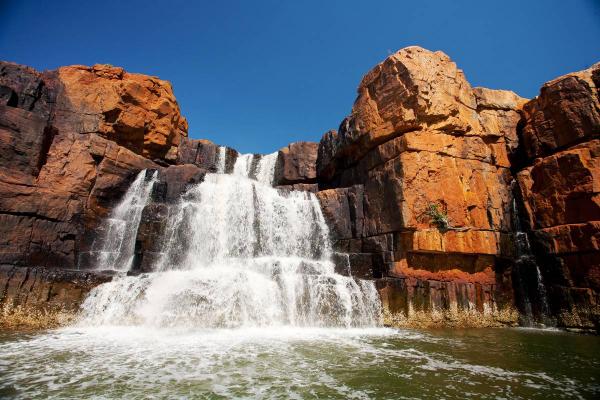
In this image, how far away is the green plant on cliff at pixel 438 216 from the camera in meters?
17.3

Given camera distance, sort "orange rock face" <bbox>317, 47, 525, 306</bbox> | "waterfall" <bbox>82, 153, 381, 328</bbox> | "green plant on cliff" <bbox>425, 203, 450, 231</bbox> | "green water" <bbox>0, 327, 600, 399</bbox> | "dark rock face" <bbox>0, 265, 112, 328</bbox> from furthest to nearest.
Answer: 1. "orange rock face" <bbox>317, 47, 525, 306</bbox>
2. "green plant on cliff" <bbox>425, 203, 450, 231</bbox>
3. "waterfall" <bbox>82, 153, 381, 328</bbox>
4. "dark rock face" <bbox>0, 265, 112, 328</bbox>
5. "green water" <bbox>0, 327, 600, 399</bbox>

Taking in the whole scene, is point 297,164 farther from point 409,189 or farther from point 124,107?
point 124,107

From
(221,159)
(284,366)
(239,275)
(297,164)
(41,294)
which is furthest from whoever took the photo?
(297,164)

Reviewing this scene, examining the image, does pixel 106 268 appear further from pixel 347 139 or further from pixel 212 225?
pixel 347 139

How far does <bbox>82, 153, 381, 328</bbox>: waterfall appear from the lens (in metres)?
12.8

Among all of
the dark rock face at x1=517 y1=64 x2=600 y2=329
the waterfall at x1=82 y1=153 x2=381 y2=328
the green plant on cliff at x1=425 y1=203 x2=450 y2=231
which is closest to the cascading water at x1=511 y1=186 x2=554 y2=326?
the dark rock face at x1=517 y1=64 x2=600 y2=329

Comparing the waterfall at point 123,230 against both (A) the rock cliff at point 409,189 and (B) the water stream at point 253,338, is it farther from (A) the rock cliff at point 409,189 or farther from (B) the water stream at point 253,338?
(A) the rock cliff at point 409,189

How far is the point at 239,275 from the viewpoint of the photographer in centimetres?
1439

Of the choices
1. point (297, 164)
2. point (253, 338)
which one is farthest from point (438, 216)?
point (297, 164)

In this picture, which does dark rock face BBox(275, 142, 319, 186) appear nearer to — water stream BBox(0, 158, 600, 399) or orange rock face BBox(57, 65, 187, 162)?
water stream BBox(0, 158, 600, 399)

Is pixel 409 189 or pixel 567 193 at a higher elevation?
pixel 409 189

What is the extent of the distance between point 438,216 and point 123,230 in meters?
16.0

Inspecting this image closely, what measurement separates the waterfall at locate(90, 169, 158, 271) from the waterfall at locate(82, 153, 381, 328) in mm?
2503

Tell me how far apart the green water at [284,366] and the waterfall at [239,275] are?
3.60 feet
